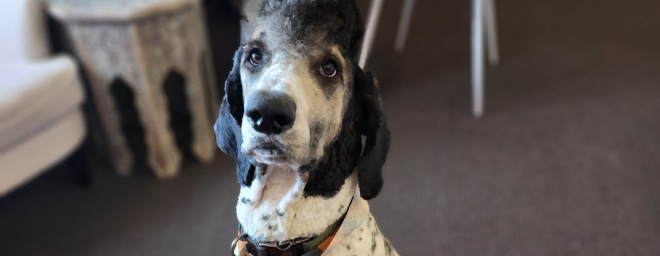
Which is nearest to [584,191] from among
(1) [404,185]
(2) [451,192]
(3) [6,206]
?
(2) [451,192]

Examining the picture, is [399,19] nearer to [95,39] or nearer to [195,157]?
[195,157]

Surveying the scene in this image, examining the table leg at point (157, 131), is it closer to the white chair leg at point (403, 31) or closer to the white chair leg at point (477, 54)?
the white chair leg at point (477, 54)

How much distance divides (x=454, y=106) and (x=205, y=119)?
3.53ft

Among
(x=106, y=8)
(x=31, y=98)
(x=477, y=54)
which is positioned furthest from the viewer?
(x=477, y=54)

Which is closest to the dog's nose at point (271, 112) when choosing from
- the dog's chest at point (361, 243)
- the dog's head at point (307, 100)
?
the dog's head at point (307, 100)

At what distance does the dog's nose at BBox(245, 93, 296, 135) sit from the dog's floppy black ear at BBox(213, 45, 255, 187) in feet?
0.38

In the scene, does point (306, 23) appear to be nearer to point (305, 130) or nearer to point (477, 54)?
point (305, 130)

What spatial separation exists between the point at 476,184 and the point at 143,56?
1166 millimetres

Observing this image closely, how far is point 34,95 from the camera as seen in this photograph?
1434 millimetres

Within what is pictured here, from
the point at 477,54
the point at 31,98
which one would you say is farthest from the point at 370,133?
the point at 477,54

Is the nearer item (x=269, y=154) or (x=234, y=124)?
(x=269, y=154)

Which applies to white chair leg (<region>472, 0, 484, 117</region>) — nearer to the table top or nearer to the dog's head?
the table top

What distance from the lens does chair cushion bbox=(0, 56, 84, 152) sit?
4.54 feet

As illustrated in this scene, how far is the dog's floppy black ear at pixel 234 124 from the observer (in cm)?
67
